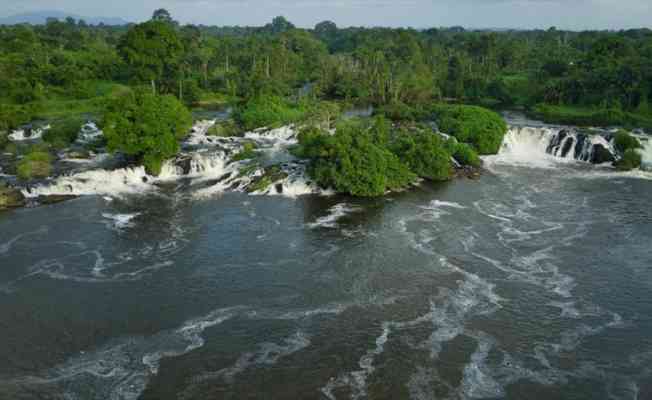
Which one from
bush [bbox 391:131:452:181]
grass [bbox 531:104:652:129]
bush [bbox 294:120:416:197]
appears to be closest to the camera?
bush [bbox 294:120:416:197]

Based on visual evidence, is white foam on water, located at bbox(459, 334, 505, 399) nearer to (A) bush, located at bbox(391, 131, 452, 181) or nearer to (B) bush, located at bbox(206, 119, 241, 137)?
(A) bush, located at bbox(391, 131, 452, 181)

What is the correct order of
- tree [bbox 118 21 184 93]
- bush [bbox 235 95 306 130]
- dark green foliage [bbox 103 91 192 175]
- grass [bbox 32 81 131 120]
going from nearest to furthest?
dark green foliage [bbox 103 91 192 175] < bush [bbox 235 95 306 130] < grass [bbox 32 81 131 120] < tree [bbox 118 21 184 93]

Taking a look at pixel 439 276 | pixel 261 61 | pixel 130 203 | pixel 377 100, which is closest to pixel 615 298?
pixel 439 276

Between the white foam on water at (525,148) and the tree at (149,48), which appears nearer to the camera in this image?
the white foam on water at (525,148)

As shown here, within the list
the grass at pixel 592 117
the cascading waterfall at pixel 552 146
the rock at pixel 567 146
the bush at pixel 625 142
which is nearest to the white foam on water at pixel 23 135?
the cascading waterfall at pixel 552 146

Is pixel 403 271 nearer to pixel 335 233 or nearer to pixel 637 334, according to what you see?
pixel 335 233

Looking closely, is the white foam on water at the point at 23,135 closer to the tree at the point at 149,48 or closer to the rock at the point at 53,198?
the tree at the point at 149,48

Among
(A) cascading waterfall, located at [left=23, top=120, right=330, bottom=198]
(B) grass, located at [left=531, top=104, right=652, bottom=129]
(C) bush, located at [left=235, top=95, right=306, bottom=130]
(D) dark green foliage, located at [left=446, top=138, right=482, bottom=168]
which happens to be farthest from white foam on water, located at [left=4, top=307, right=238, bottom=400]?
(B) grass, located at [left=531, top=104, right=652, bottom=129]
